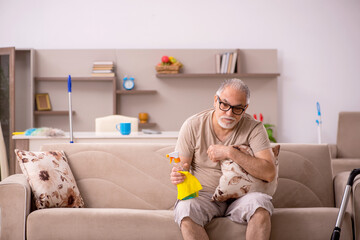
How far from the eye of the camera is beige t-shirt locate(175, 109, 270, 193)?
244cm

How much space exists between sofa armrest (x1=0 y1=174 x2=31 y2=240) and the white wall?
4043 millimetres

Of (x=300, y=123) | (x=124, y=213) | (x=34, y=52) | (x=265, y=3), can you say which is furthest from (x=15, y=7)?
(x=124, y=213)

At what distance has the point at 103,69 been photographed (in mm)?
5922

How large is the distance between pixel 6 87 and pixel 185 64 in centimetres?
235

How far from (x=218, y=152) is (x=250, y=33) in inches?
163

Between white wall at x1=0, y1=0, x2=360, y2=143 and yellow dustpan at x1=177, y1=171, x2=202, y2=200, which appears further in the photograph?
white wall at x1=0, y1=0, x2=360, y2=143

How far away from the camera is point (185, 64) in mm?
6039

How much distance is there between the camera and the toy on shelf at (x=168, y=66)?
5.84 m

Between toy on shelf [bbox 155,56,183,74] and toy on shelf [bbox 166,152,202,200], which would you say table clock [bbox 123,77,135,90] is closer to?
toy on shelf [bbox 155,56,183,74]

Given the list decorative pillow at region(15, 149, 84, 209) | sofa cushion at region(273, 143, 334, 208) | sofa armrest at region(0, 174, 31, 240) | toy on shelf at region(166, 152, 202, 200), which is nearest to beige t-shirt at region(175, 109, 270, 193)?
toy on shelf at region(166, 152, 202, 200)

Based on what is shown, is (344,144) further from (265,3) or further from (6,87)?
(6,87)

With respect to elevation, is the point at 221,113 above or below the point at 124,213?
above

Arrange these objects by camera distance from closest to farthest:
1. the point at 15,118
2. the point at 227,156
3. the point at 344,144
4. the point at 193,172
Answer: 1. the point at 227,156
2. the point at 193,172
3. the point at 344,144
4. the point at 15,118

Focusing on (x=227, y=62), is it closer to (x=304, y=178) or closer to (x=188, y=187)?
(x=304, y=178)
